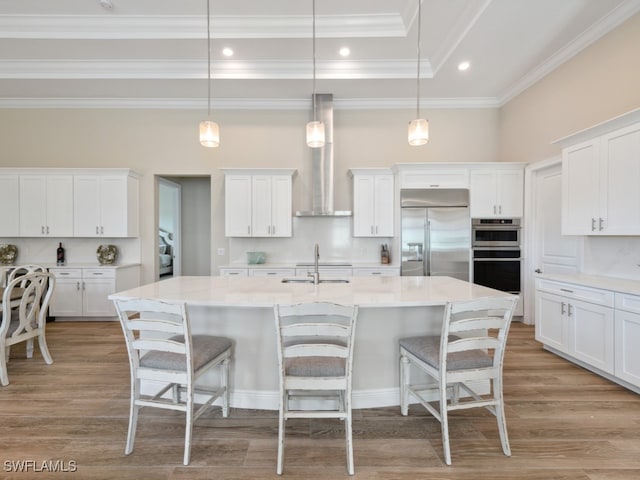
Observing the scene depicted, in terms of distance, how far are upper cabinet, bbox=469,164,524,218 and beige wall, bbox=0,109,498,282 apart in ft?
2.50

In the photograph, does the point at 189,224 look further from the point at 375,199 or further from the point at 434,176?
the point at 434,176

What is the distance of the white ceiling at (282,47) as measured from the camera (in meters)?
→ 3.54

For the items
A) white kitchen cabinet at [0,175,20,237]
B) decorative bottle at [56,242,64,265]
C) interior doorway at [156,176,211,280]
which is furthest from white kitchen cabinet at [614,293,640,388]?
white kitchen cabinet at [0,175,20,237]

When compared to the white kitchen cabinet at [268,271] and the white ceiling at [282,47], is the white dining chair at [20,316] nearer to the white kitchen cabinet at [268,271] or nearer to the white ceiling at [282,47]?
the white kitchen cabinet at [268,271]

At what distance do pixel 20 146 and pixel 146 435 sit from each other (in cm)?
581

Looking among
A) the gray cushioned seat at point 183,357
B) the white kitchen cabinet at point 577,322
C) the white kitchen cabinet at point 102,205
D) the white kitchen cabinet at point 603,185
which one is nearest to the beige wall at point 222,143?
the white kitchen cabinet at point 102,205

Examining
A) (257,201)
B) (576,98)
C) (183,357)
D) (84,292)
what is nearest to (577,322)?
(576,98)

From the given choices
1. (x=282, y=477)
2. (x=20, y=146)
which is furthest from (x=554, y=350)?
(x=20, y=146)

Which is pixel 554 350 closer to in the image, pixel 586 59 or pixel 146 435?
pixel 586 59

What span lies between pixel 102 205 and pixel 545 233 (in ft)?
21.8

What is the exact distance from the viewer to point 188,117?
5.39 meters

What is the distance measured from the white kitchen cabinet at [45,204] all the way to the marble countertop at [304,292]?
3.39 metres

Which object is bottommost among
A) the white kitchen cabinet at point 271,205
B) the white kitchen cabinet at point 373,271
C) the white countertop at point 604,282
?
the white kitchen cabinet at point 373,271

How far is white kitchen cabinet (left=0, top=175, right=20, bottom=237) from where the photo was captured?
16.1 ft
